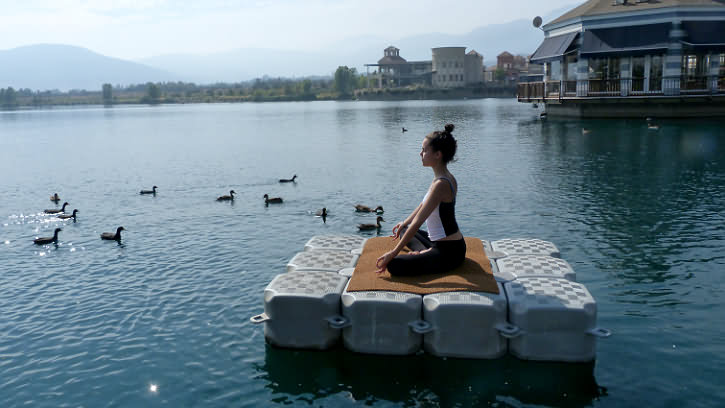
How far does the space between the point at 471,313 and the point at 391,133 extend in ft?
168

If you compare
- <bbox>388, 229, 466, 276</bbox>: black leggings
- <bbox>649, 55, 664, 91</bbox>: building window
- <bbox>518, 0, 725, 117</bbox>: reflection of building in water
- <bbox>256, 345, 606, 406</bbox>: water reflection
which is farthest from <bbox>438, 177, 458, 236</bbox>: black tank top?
<bbox>649, 55, 664, 91</bbox>: building window

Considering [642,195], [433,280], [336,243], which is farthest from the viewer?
[642,195]

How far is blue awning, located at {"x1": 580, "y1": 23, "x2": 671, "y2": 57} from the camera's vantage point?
2016 inches

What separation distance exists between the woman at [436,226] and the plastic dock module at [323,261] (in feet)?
3.07

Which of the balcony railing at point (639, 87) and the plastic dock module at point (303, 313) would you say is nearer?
the plastic dock module at point (303, 313)

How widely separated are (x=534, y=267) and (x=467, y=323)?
205cm

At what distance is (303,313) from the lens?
8.62 m

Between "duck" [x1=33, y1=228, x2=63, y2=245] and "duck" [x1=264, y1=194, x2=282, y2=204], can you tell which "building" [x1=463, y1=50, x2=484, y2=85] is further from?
"duck" [x1=33, y1=228, x2=63, y2=245]

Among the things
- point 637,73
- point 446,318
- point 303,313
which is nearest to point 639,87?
point 637,73

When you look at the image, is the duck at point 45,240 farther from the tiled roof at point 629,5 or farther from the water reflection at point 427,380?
the tiled roof at point 629,5

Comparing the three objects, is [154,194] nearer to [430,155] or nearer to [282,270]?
[282,270]

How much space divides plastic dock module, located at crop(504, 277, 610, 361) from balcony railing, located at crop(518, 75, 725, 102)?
50340mm

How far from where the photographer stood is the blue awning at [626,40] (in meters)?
51.2

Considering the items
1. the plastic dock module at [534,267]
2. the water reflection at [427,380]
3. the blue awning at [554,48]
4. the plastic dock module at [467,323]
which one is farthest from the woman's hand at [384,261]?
the blue awning at [554,48]
